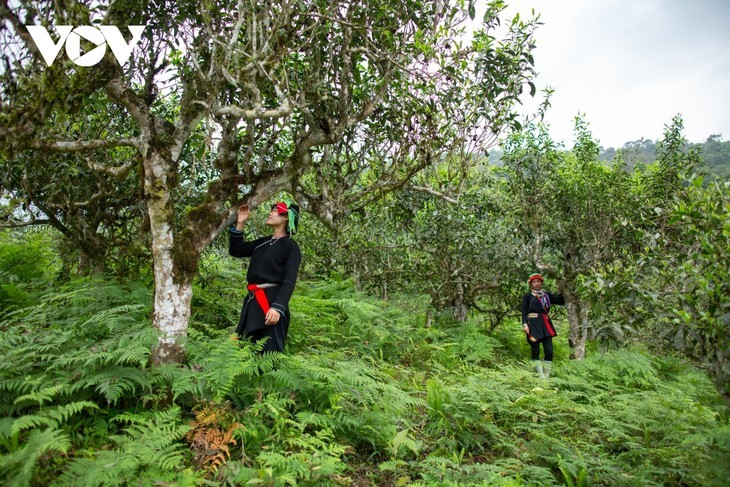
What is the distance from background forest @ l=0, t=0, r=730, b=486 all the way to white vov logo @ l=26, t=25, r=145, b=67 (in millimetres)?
103

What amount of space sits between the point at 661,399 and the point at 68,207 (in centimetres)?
942

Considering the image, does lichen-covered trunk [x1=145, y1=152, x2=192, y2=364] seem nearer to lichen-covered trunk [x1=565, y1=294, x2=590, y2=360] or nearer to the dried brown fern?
the dried brown fern

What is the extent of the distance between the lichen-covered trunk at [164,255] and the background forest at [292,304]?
2cm

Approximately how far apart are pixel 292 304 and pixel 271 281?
6.83ft

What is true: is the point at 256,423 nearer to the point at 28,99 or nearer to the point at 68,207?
the point at 28,99

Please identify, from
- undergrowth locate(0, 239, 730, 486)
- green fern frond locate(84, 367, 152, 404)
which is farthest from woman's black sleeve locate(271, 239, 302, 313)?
green fern frond locate(84, 367, 152, 404)

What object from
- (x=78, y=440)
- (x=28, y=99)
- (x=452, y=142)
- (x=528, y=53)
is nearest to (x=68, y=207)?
(x=28, y=99)

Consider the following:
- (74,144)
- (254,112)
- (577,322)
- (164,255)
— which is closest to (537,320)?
(577,322)

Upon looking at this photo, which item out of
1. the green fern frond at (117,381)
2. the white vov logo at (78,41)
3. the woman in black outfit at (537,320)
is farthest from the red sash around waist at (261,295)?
the woman in black outfit at (537,320)

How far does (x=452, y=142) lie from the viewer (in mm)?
7258

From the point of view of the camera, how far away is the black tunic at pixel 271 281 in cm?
530

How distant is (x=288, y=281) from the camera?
536 centimetres

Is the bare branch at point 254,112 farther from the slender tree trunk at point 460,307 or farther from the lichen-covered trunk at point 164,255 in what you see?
the slender tree trunk at point 460,307

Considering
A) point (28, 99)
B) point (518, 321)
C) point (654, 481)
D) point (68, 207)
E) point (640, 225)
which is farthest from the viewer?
point (518, 321)
